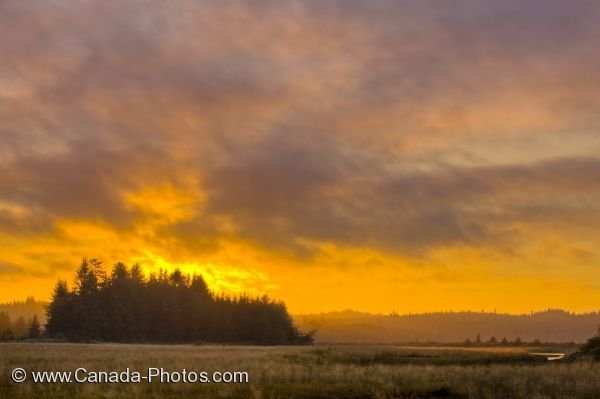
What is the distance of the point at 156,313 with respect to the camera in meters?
144

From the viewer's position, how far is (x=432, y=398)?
29312mm

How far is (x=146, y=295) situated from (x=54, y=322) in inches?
850

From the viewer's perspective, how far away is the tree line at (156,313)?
427 feet

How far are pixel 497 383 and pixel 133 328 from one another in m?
114

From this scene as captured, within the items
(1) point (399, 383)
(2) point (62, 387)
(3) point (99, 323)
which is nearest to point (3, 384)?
(2) point (62, 387)

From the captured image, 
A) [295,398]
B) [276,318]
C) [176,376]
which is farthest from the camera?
[276,318]

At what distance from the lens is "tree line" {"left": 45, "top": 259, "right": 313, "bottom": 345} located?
427ft

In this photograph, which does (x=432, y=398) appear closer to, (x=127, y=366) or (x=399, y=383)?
(x=399, y=383)

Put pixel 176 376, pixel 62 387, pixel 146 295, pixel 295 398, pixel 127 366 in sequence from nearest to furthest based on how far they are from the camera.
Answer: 1. pixel 295 398
2. pixel 62 387
3. pixel 176 376
4. pixel 127 366
5. pixel 146 295

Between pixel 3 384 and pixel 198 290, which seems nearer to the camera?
pixel 3 384

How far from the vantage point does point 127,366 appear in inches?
1676

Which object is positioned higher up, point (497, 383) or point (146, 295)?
point (146, 295)

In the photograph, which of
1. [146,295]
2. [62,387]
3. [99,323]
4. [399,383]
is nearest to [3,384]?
[62,387]

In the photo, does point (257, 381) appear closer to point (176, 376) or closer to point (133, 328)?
point (176, 376)
